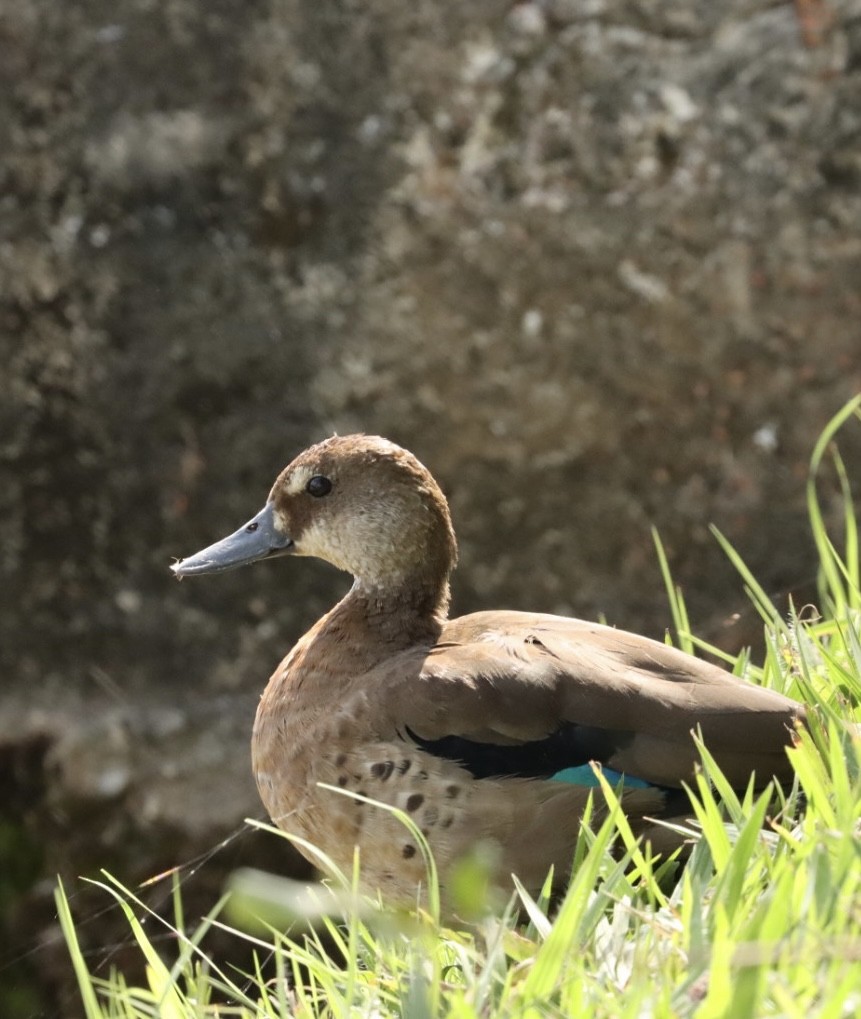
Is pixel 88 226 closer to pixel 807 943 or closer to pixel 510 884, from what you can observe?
pixel 510 884

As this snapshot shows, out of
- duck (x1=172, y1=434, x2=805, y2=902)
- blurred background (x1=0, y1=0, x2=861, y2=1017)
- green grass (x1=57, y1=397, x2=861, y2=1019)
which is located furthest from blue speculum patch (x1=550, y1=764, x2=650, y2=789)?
blurred background (x1=0, y1=0, x2=861, y2=1017)

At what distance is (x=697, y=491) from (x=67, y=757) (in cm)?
234

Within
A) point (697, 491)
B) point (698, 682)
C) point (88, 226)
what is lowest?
point (697, 491)

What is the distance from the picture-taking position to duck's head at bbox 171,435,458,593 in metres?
2.95

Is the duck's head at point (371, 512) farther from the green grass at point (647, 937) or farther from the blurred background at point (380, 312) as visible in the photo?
the blurred background at point (380, 312)

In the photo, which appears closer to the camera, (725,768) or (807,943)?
(807,943)

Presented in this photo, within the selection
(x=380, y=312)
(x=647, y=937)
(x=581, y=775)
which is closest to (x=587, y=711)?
(x=581, y=775)

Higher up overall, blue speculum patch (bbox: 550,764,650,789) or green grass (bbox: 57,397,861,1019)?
green grass (bbox: 57,397,861,1019)

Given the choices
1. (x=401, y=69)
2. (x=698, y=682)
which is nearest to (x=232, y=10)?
(x=401, y=69)

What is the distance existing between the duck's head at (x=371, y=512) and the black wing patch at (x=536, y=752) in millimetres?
587

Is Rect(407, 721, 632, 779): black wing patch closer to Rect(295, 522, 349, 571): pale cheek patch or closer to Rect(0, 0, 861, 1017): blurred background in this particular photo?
Answer: Rect(295, 522, 349, 571): pale cheek patch

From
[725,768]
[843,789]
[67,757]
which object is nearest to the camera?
[843,789]

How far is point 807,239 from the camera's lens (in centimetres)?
477

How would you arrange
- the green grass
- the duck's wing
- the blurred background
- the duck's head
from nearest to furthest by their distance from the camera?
the green grass → the duck's wing → the duck's head → the blurred background
